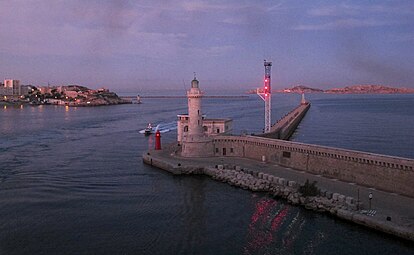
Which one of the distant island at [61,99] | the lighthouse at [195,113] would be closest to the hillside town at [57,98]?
the distant island at [61,99]

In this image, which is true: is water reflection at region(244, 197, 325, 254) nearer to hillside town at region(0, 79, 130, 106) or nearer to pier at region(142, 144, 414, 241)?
pier at region(142, 144, 414, 241)

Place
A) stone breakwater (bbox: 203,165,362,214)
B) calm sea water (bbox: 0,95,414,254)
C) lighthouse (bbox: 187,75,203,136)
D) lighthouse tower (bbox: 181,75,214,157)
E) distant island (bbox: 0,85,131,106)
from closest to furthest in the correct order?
calm sea water (bbox: 0,95,414,254) → stone breakwater (bbox: 203,165,362,214) → lighthouse tower (bbox: 181,75,214,157) → lighthouse (bbox: 187,75,203,136) → distant island (bbox: 0,85,131,106)

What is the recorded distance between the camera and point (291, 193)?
20.3 m

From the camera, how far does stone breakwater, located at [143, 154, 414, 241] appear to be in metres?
15.8

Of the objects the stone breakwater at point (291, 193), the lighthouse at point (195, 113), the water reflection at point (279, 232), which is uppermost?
the lighthouse at point (195, 113)

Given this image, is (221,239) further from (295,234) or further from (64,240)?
(64,240)

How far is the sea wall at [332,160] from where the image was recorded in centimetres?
1903

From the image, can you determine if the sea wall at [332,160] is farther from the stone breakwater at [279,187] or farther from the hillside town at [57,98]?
the hillside town at [57,98]

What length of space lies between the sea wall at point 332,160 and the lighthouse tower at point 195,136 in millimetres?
850

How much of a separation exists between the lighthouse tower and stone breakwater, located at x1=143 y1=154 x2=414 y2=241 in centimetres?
197

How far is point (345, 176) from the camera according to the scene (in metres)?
21.6

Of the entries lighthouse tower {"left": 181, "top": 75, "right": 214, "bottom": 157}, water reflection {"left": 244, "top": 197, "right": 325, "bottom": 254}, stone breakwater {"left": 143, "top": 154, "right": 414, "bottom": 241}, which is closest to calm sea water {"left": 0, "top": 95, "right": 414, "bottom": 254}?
water reflection {"left": 244, "top": 197, "right": 325, "bottom": 254}

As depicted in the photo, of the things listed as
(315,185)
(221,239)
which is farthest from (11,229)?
(315,185)

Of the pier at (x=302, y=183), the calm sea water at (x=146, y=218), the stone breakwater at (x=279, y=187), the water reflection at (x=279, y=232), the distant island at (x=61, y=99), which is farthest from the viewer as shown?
the distant island at (x=61, y=99)
